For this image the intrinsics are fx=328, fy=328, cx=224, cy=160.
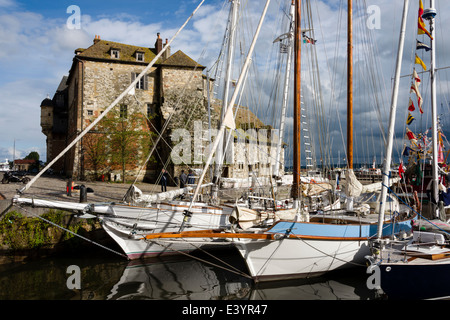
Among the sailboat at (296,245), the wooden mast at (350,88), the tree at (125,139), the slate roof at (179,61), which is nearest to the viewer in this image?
the sailboat at (296,245)

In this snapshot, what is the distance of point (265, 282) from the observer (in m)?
9.84

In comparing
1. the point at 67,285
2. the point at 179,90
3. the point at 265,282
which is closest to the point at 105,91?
the point at 179,90

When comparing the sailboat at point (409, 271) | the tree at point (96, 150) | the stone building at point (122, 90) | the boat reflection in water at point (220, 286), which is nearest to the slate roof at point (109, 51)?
the stone building at point (122, 90)

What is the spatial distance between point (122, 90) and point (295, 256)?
26636 mm

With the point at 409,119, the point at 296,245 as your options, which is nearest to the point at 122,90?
the point at 409,119

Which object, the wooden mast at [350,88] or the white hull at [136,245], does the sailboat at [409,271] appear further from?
the white hull at [136,245]

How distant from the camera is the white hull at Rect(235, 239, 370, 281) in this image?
9438 millimetres

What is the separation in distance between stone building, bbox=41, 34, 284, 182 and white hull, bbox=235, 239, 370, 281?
18914mm

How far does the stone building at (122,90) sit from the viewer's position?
1172 inches

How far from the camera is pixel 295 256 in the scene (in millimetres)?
9578

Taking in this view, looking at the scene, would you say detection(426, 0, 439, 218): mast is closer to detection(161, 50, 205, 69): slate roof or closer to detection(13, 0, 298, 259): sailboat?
detection(13, 0, 298, 259): sailboat

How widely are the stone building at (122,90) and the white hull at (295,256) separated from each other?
745 inches

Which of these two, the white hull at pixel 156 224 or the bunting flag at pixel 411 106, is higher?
the bunting flag at pixel 411 106
